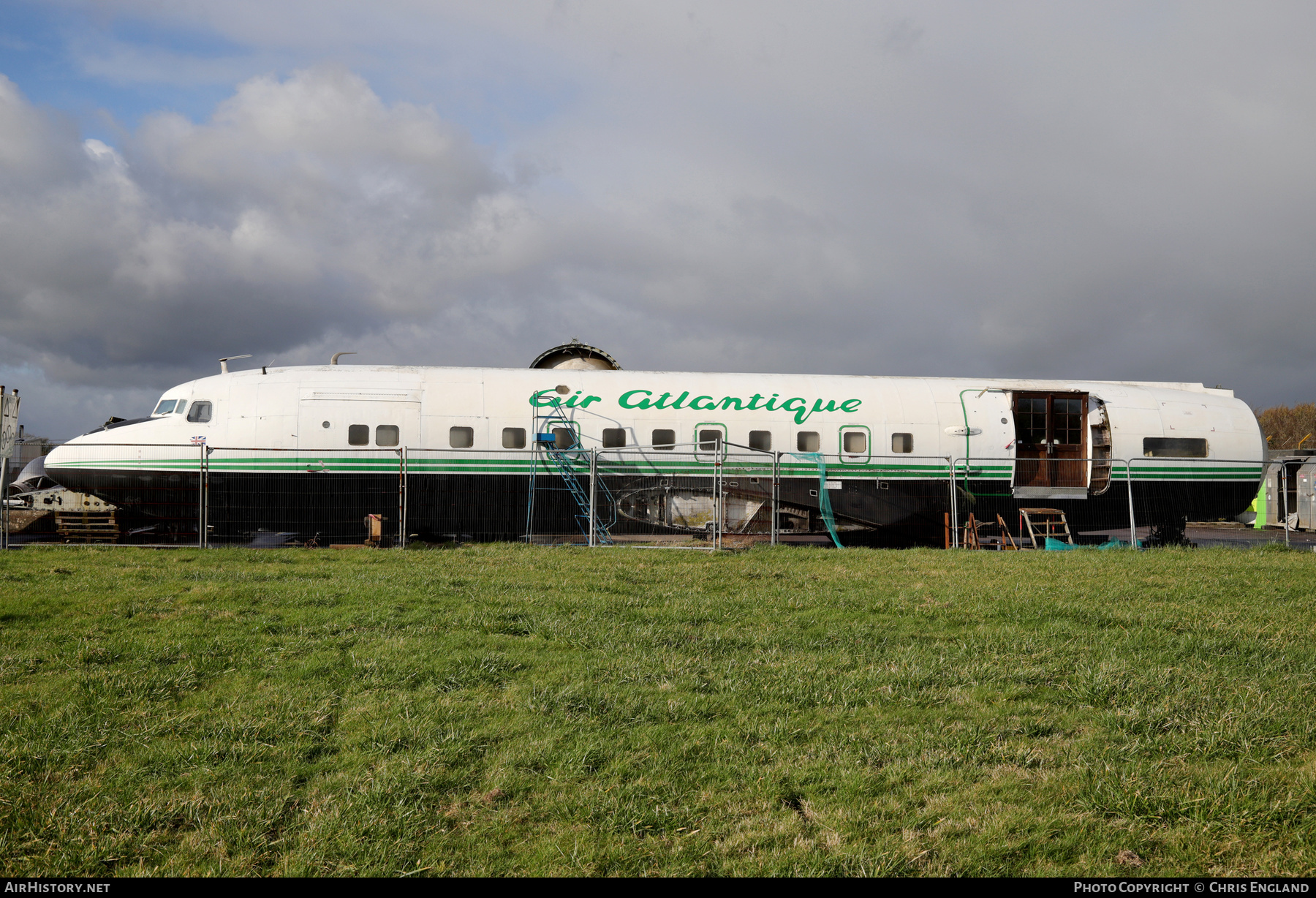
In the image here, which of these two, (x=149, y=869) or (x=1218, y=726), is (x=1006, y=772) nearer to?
(x=1218, y=726)

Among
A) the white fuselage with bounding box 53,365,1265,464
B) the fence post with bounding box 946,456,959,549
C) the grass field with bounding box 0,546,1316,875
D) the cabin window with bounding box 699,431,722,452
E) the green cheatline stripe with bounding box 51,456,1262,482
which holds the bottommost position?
the grass field with bounding box 0,546,1316,875

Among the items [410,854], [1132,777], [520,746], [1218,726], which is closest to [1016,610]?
[1218,726]

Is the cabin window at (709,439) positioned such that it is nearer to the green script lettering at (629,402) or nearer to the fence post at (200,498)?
the green script lettering at (629,402)

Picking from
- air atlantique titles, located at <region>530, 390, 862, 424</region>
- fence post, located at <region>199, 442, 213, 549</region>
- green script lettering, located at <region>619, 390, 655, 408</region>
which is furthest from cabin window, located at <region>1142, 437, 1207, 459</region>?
fence post, located at <region>199, 442, 213, 549</region>

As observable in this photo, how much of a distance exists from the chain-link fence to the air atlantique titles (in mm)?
1040

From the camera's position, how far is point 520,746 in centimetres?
Answer: 487

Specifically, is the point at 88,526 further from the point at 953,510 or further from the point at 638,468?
the point at 953,510

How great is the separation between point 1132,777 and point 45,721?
6.59 m

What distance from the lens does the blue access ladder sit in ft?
56.9

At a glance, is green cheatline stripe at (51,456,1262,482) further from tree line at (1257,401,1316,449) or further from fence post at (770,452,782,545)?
tree line at (1257,401,1316,449)

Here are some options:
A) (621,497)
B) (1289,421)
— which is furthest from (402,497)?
(1289,421)

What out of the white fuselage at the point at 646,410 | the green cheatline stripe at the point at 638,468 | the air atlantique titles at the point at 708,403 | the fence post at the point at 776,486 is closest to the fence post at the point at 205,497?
the green cheatline stripe at the point at 638,468

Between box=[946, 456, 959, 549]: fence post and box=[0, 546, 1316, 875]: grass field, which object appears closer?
box=[0, 546, 1316, 875]: grass field

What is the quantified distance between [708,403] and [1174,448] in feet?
36.4
